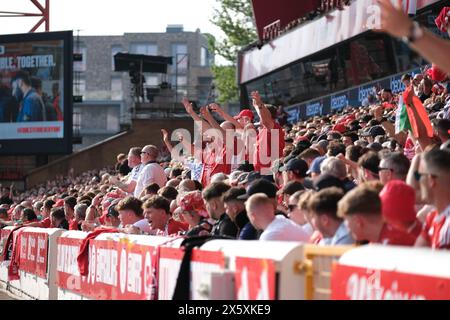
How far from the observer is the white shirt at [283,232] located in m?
8.57

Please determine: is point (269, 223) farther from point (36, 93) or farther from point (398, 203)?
point (36, 93)

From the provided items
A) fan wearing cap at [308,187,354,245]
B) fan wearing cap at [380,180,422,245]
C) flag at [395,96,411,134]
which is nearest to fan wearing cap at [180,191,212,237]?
flag at [395,96,411,134]

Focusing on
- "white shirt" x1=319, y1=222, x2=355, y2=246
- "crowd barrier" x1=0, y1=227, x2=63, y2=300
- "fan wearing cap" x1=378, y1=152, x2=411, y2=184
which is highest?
"fan wearing cap" x1=378, y1=152, x2=411, y2=184

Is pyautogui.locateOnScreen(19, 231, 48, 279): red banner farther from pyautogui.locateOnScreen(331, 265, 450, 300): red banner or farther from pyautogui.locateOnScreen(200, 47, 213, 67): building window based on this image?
pyautogui.locateOnScreen(200, 47, 213, 67): building window

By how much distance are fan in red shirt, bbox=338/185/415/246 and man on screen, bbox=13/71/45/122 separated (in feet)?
119

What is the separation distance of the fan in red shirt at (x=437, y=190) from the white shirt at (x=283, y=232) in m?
1.81

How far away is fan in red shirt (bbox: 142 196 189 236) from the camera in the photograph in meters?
11.7

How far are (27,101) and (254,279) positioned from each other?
3603 centimetres

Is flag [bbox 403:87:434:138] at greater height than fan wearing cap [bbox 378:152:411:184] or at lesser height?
greater

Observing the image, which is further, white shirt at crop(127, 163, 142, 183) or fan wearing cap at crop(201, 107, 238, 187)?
white shirt at crop(127, 163, 142, 183)

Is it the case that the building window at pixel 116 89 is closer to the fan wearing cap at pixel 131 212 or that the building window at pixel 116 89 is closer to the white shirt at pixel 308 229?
the fan wearing cap at pixel 131 212

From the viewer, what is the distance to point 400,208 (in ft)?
22.4

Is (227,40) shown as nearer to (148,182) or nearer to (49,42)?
(49,42)

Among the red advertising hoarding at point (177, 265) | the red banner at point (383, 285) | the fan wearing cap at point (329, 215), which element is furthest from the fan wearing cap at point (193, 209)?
the red banner at point (383, 285)
